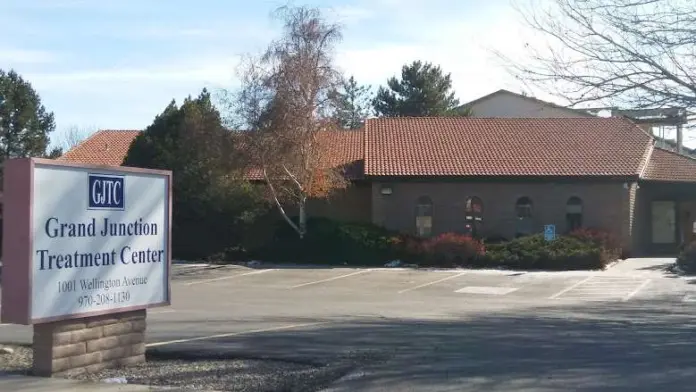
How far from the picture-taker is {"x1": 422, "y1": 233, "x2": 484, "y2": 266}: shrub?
3647 cm

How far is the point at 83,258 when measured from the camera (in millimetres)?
10688

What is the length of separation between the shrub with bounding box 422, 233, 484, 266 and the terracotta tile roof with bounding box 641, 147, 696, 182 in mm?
9745

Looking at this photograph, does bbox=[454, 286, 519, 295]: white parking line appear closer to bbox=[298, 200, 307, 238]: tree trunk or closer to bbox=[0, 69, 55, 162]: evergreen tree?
bbox=[298, 200, 307, 238]: tree trunk

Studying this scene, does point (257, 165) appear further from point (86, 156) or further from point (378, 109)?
point (378, 109)

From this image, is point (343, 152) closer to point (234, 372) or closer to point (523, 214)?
point (523, 214)

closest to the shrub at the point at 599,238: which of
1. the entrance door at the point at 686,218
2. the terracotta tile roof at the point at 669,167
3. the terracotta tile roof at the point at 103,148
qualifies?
the terracotta tile roof at the point at 669,167

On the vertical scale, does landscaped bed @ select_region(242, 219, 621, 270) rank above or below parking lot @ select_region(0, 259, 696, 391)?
above

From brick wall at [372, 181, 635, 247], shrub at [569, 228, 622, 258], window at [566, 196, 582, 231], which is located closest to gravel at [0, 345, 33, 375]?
shrub at [569, 228, 622, 258]

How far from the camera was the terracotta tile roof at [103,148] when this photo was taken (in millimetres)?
50500

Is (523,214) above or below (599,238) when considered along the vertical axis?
above

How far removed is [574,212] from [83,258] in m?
32.3

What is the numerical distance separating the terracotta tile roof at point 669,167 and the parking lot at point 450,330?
1259 centimetres

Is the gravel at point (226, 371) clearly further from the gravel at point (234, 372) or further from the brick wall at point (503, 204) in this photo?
→ the brick wall at point (503, 204)

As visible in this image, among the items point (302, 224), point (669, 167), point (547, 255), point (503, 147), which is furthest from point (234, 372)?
point (669, 167)
